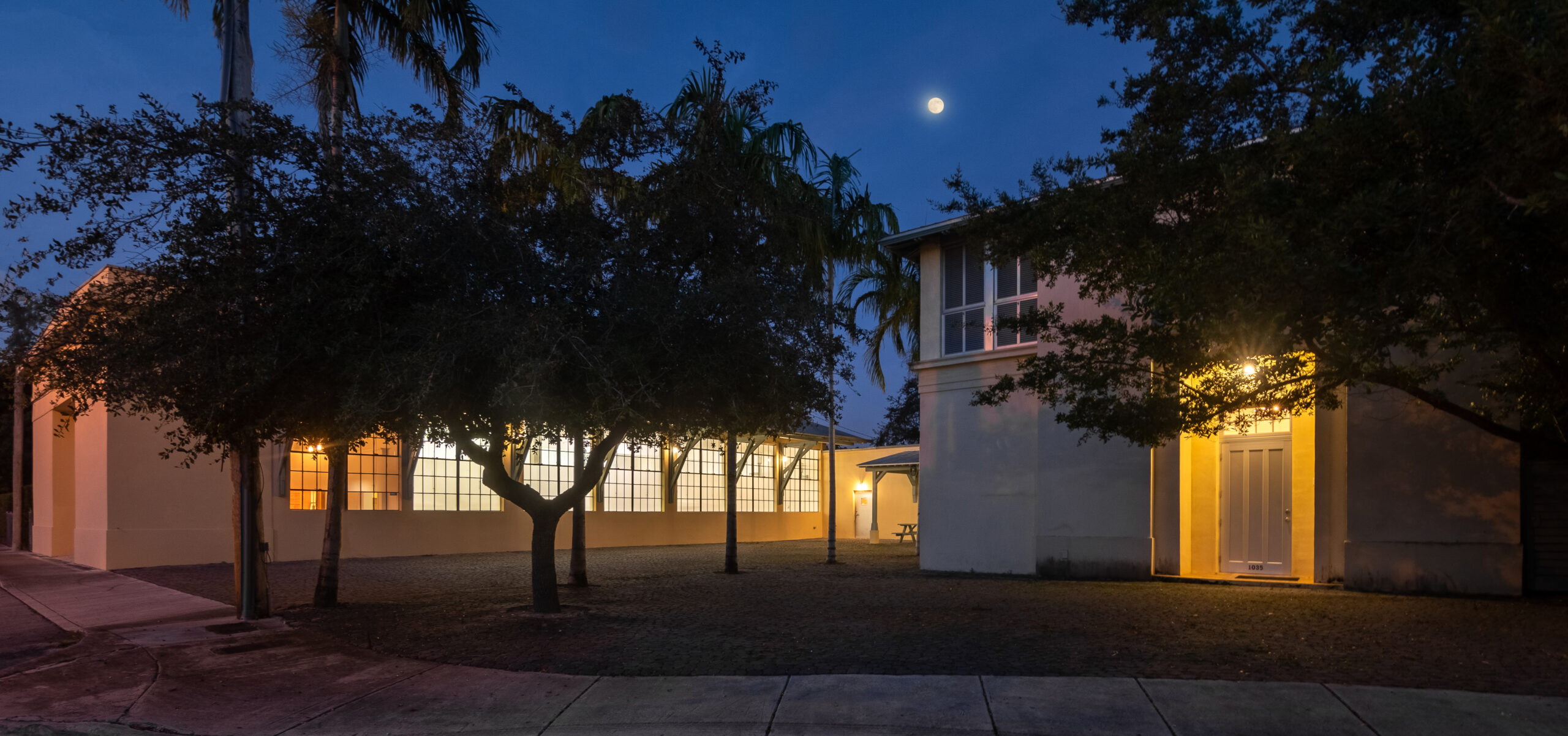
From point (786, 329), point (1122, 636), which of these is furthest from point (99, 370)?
point (1122, 636)

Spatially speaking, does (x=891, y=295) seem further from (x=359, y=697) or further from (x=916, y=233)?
(x=359, y=697)

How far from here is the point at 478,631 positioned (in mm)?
10242

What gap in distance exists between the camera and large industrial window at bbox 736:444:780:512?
33.2 meters

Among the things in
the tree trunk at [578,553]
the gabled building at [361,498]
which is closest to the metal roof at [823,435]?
the gabled building at [361,498]

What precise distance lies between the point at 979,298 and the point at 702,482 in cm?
1659

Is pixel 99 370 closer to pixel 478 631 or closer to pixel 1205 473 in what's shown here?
pixel 478 631

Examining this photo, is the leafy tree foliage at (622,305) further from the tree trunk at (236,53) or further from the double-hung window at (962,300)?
the double-hung window at (962,300)

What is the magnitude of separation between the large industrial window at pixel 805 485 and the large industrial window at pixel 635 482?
600 centimetres

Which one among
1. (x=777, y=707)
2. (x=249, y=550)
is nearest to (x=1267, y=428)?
(x=777, y=707)

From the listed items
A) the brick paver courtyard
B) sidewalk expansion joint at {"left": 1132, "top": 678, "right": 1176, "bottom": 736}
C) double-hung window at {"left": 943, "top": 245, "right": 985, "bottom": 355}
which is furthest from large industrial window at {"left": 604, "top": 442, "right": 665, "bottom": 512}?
sidewalk expansion joint at {"left": 1132, "top": 678, "right": 1176, "bottom": 736}

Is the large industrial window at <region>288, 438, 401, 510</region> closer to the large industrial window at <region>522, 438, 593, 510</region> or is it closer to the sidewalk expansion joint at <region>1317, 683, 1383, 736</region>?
the large industrial window at <region>522, 438, 593, 510</region>

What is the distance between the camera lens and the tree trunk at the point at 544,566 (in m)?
11.6

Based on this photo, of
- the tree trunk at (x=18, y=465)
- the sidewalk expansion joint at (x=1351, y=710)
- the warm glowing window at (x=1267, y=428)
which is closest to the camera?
the sidewalk expansion joint at (x=1351, y=710)

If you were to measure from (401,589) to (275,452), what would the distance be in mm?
8314
